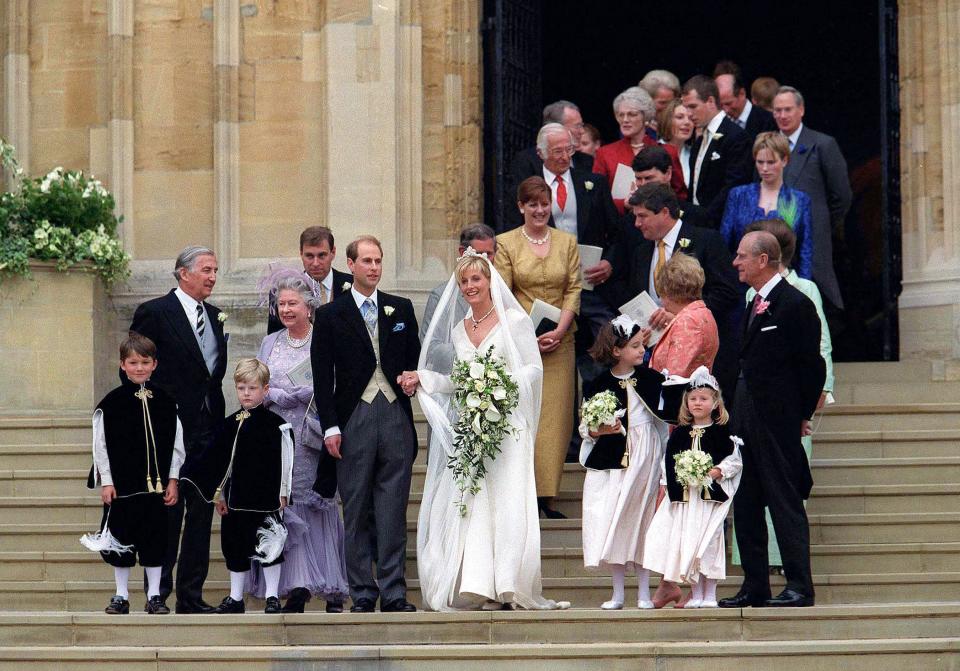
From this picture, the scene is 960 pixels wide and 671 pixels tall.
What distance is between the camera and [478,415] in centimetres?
1013

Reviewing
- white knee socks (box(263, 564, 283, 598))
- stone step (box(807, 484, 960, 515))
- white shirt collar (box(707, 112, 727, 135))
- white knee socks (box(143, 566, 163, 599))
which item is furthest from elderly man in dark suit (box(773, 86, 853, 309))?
white knee socks (box(143, 566, 163, 599))

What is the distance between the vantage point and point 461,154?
48.2 ft

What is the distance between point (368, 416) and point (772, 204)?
309cm

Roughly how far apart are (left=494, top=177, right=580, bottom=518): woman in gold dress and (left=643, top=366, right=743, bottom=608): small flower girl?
1433mm

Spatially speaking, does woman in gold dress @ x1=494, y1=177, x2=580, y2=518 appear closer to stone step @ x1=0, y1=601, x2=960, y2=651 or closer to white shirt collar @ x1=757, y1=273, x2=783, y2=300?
A: white shirt collar @ x1=757, y1=273, x2=783, y2=300

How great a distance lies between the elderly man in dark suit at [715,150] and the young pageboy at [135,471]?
3.98 m

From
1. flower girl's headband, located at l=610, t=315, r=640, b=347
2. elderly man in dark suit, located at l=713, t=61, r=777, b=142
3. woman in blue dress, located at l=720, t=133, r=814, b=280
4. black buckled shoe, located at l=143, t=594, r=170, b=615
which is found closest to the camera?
black buckled shoe, located at l=143, t=594, r=170, b=615

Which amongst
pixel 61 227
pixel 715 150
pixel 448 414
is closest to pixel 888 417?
pixel 715 150

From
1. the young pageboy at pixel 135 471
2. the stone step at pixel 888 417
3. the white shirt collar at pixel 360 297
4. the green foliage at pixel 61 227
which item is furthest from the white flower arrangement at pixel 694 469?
the green foliage at pixel 61 227

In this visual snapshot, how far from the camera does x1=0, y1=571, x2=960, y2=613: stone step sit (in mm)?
10539

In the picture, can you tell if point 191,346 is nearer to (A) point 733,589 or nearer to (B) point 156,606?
(B) point 156,606

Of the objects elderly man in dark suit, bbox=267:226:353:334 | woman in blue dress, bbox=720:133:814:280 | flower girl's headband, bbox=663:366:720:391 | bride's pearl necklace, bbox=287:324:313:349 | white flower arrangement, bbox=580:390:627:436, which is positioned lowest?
white flower arrangement, bbox=580:390:627:436

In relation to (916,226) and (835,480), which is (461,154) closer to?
(916,226)

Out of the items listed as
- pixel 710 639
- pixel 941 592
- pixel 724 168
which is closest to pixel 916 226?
pixel 724 168
